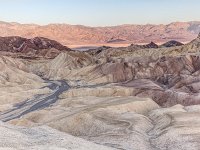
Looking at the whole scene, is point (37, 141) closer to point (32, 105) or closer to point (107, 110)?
point (107, 110)

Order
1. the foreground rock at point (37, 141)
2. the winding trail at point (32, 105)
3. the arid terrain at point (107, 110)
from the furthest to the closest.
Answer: the winding trail at point (32, 105) → the arid terrain at point (107, 110) → the foreground rock at point (37, 141)

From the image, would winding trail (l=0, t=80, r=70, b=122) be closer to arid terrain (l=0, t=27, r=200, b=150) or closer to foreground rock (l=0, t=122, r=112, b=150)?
arid terrain (l=0, t=27, r=200, b=150)

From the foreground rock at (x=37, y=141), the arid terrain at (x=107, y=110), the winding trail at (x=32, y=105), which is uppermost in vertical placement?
the foreground rock at (x=37, y=141)

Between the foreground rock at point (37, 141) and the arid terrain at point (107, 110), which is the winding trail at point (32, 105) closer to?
the arid terrain at point (107, 110)

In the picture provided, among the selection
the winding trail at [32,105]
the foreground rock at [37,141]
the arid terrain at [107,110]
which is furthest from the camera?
the winding trail at [32,105]

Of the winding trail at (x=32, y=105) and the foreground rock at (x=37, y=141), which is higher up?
the foreground rock at (x=37, y=141)

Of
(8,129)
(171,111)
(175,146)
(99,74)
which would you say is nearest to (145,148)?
(175,146)

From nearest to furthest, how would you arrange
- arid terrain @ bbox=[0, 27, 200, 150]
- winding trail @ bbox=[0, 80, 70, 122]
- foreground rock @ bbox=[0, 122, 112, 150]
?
1. foreground rock @ bbox=[0, 122, 112, 150]
2. arid terrain @ bbox=[0, 27, 200, 150]
3. winding trail @ bbox=[0, 80, 70, 122]

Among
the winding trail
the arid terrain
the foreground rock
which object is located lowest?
the winding trail

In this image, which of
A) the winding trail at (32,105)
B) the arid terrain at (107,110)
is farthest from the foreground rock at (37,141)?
the winding trail at (32,105)

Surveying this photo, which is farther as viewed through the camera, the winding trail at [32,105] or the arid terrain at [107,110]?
the winding trail at [32,105]

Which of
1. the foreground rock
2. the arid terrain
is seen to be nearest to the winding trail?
the arid terrain

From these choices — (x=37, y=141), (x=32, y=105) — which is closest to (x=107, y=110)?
(x=37, y=141)

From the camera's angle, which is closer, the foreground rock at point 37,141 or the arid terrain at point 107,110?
the foreground rock at point 37,141
